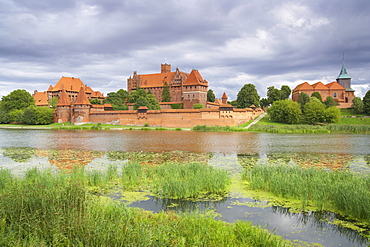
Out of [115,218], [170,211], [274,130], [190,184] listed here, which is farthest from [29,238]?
[274,130]

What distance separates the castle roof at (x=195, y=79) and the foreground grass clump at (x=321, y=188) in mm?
43467

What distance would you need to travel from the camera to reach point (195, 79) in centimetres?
5175

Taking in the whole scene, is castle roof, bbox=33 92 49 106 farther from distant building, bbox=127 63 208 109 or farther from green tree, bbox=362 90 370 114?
green tree, bbox=362 90 370 114

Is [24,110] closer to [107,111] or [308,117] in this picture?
[107,111]

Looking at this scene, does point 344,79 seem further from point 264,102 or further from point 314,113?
point 314,113

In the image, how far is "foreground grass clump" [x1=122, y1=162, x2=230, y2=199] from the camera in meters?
6.95

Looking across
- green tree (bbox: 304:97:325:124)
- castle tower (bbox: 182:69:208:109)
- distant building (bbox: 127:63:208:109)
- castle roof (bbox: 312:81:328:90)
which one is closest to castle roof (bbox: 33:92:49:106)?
distant building (bbox: 127:63:208:109)

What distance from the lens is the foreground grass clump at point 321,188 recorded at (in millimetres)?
5629

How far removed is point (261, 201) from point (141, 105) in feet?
137

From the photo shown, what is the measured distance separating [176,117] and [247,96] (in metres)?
15.1

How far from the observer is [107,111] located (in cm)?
4678

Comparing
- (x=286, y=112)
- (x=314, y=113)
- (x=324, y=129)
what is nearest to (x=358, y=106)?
(x=314, y=113)

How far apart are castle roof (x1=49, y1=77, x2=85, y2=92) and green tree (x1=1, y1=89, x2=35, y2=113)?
29.1 ft

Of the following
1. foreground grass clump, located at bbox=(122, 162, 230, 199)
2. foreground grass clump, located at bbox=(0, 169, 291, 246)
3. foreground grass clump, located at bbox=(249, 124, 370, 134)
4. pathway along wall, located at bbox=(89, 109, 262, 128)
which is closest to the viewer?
foreground grass clump, located at bbox=(0, 169, 291, 246)
